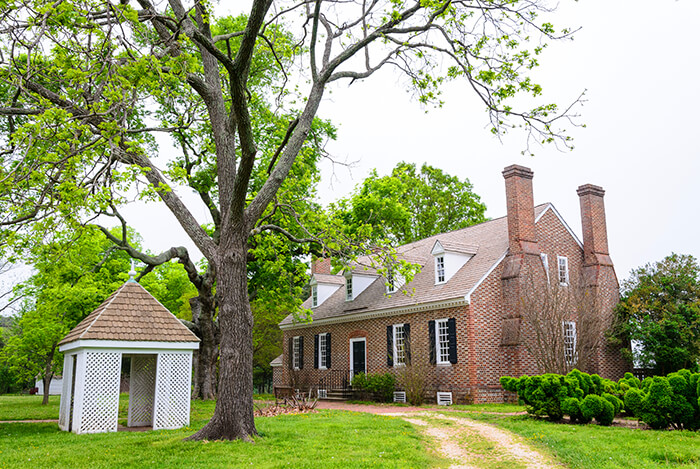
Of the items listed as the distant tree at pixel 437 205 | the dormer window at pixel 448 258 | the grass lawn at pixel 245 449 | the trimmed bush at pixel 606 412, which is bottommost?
the grass lawn at pixel 245 449

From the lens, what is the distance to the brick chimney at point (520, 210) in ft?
69.6

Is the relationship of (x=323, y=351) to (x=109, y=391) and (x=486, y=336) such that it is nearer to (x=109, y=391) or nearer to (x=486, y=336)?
(x=486, y=336)

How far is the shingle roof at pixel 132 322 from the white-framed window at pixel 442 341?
34.4 feet

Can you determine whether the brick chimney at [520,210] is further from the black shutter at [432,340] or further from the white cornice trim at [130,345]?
the white cornice trim at [130,345]

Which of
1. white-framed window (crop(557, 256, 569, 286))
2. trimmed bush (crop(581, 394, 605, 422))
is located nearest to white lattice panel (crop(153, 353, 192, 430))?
trimmed bush (crop(581, 394, 605, 422))

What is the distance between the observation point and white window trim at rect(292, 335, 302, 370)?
1183 inches

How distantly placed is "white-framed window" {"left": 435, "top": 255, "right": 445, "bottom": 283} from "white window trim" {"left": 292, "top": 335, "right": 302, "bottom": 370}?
404 inches

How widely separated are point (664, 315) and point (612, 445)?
523 inches

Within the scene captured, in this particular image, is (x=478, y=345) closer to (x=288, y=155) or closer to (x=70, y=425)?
(x=288, y=155)

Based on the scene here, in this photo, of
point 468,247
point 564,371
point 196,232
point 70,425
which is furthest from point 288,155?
point 468,247

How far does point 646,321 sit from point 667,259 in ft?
8.79

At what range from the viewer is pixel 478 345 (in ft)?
65.8

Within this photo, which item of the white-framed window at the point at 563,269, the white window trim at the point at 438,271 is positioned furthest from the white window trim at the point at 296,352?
the white-framed window at the point at 563,269

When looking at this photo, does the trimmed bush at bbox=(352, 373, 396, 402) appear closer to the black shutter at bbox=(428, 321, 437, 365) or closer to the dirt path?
the black shutter at bbox=(428, 321, 437, 365)
